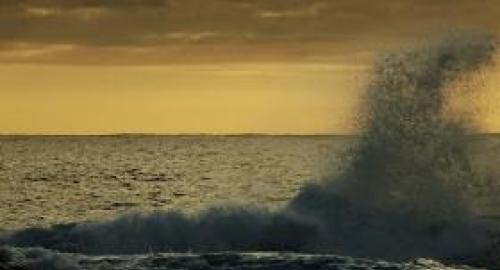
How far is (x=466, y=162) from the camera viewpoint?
34.3 metres

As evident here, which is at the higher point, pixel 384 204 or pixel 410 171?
pixel 410 171

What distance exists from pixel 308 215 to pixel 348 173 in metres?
3.87

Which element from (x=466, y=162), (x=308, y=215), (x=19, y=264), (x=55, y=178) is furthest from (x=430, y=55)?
(x=55, y=178)

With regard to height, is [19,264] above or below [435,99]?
below

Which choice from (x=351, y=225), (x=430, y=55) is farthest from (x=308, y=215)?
(x=430, y=55)

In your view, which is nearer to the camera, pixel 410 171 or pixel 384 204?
pixel 384 204

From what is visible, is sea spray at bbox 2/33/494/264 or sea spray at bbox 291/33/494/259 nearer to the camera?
sea spray at bbox 2/33/494/264

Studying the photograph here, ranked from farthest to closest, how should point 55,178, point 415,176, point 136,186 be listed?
point 55,178 < point 136,186 < point 415,176

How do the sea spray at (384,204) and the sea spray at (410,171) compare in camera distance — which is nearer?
the sea spray at (384,204)

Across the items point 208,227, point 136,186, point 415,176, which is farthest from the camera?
point 136,186

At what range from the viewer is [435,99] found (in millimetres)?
36125

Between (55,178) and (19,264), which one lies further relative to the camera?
(55,178)

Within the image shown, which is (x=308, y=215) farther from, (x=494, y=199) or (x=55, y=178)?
(x=55, y=178)

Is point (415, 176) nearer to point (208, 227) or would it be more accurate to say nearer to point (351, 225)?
point (351, 225)
